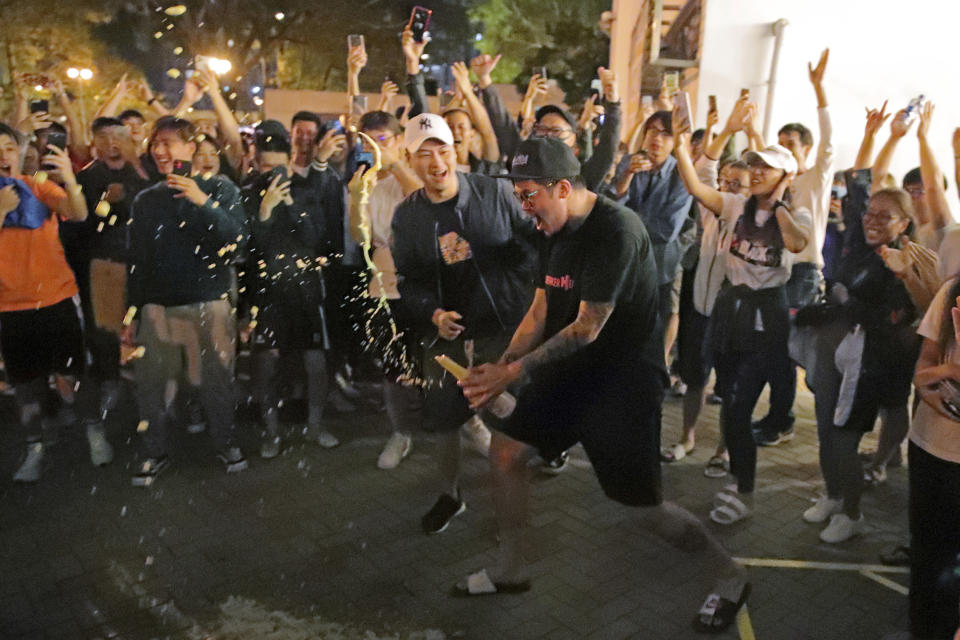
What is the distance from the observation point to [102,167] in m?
5.57

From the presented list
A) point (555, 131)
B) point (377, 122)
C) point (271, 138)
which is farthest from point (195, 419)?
point (555, 131)

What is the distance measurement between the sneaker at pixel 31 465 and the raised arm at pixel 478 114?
12.3 ft

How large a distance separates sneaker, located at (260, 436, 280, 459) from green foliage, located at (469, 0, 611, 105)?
26.1 m

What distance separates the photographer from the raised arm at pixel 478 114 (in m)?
5.49

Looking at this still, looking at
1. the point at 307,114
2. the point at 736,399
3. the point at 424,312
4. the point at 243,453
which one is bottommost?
the point at 243,453

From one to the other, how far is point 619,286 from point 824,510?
2348 mm

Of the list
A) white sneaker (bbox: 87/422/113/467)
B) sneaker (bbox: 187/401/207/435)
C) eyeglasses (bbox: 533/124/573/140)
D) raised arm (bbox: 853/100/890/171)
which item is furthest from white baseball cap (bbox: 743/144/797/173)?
white sneaker (bbox: 87/422/113/467)

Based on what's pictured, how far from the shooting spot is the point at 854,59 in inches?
327

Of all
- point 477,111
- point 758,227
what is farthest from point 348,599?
point 477,111

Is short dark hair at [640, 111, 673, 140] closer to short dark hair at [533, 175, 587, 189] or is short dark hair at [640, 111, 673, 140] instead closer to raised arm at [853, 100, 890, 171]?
raised arm at [853, 100, 890, 171]

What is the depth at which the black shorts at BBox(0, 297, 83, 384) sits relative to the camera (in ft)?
15.8

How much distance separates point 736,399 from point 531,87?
11.7 ft

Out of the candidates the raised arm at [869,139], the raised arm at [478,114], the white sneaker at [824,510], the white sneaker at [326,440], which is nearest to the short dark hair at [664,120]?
the raised arm at [478,114]

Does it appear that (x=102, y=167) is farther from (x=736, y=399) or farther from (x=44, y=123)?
(x=736, y=399)
